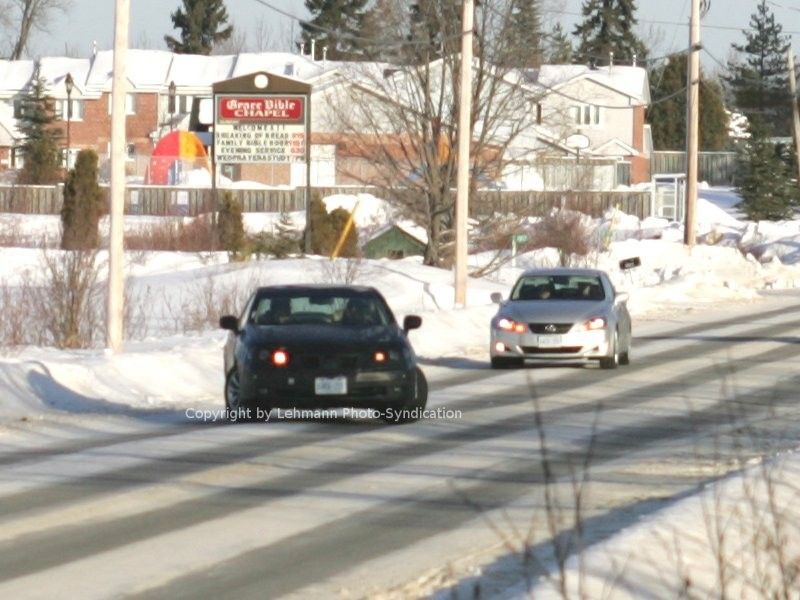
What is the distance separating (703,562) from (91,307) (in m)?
22.5

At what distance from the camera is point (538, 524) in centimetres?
1155

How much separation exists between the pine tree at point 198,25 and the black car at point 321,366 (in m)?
116

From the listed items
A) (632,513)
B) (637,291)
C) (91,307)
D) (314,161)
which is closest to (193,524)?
(632,513)

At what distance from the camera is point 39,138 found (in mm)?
91750

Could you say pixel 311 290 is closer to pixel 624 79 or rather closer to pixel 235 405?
pixel 235 405

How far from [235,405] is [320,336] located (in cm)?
124

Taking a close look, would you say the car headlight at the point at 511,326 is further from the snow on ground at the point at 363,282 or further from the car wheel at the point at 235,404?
the car wheel at the point at 235,404

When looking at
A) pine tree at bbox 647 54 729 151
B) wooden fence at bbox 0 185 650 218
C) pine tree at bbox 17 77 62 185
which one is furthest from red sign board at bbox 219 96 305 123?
pine tree at bbox 647 54 729 151

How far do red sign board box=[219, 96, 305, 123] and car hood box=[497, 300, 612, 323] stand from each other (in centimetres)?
2501

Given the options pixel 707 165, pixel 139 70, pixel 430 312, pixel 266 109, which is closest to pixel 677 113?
pixel 707 165

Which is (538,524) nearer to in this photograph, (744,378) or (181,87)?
(744,378)

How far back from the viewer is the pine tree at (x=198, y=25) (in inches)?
5226

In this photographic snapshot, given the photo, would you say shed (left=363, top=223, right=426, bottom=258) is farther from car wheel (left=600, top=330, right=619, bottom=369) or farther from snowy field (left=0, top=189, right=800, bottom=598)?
car wheel (left=600, top=330, right=619, bottom=369)

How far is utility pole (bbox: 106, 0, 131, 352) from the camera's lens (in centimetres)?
2420
